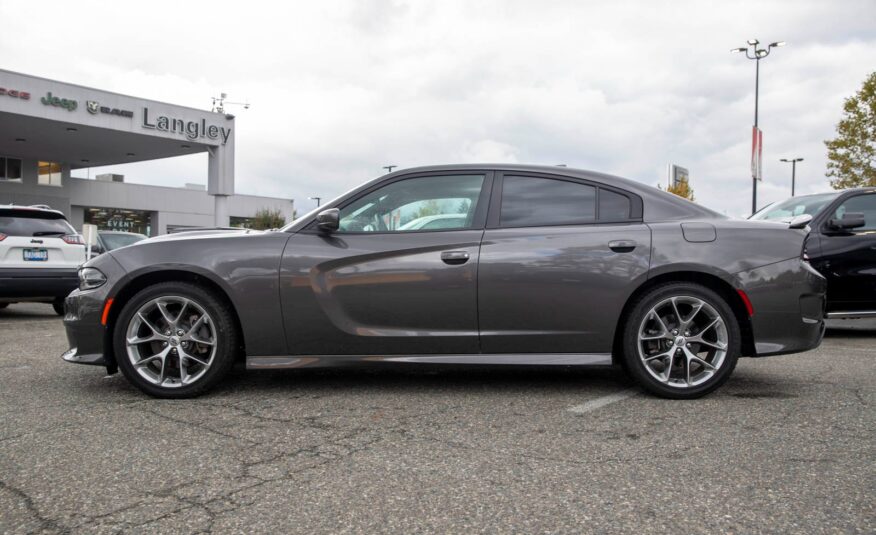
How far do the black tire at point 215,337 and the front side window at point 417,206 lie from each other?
2.95 feet

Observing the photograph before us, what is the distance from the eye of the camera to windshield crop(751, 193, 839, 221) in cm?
767

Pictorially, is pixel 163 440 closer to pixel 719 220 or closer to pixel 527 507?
pixel 527 507

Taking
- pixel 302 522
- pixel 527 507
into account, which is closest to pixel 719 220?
pixel 527 507

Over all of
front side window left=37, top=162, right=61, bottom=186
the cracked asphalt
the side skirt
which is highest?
front side window left=37, top=162, right=61, bottom=186

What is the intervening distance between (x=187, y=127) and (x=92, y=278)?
Result: 25219 mm

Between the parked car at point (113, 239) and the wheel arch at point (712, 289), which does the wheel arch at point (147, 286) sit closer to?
the wheel arch at point (712, 289)

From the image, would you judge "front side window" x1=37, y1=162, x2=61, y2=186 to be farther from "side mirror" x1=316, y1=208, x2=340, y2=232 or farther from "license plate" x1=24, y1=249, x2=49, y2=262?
"side mirror" x1=316, y1=208, x2=340, y2=232

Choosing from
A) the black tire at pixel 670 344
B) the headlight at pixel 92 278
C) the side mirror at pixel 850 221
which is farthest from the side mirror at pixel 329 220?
the side mirror at pixel 850 221

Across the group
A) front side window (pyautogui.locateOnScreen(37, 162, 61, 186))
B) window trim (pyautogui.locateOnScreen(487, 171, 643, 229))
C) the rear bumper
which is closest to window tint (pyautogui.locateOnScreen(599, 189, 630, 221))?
window trim (pyautogui.locateOnScreen(487, 171, 643, 229))

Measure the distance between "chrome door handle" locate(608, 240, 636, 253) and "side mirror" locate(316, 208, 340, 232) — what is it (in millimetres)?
1646

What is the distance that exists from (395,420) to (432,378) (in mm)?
1192

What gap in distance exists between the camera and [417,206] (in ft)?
14.5

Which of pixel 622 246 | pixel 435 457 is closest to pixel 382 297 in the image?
pixel 435 457

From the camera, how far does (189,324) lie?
4234 millimetres
